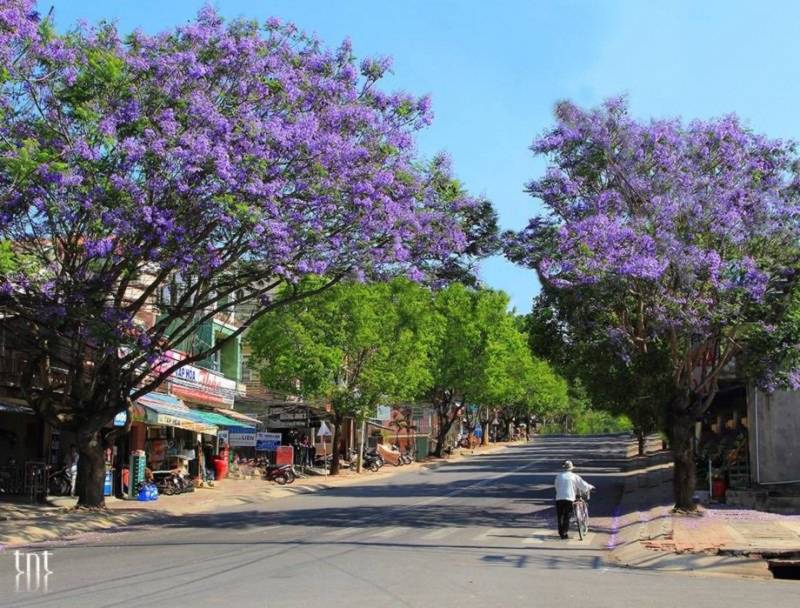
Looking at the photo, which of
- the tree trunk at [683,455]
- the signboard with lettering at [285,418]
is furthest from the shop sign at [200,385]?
the tree trunk at [683,455]

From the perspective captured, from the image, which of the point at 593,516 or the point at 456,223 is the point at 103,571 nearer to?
the point at 456,223

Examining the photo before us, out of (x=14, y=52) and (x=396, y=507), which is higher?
(x=14, y=52)

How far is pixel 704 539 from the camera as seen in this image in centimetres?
1669

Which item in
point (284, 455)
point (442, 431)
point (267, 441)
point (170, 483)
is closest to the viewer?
point (170, 483)

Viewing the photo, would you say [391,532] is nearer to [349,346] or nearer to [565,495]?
[565,495]

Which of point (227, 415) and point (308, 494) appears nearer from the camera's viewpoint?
point (308, 494)

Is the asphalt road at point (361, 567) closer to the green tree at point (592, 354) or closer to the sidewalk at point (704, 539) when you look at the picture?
the sidewalk at point (704, 539)

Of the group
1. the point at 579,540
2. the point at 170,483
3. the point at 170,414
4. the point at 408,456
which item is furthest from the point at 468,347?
the point at 579,540

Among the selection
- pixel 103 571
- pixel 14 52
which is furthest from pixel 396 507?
pixel 14 52

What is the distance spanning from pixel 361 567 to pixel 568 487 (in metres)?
6.15

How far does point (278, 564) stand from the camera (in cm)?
1316

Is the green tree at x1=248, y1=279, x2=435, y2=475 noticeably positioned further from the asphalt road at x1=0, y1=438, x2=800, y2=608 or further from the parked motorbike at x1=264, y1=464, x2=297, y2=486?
the asphalt road at x1=0, y1=438, x2=800, y2=608

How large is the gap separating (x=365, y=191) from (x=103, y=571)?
29.9 feet

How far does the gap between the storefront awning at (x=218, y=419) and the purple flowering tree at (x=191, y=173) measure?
10.5 metres
